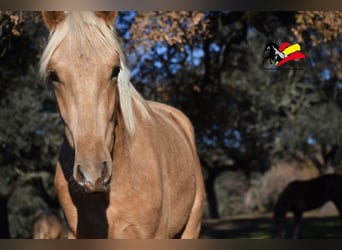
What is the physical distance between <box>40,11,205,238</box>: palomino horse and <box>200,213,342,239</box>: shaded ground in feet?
29.5

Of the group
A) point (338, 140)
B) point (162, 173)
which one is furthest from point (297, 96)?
point (162, 173)

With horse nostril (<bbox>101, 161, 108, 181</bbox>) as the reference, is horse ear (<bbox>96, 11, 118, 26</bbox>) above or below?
above

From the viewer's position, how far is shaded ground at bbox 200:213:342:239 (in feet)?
40.4

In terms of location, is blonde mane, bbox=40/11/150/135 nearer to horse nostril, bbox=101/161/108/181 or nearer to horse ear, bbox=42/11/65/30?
horse ear, bbox=42/11/65/30

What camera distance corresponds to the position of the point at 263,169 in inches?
688

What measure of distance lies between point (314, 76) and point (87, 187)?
11.5 m

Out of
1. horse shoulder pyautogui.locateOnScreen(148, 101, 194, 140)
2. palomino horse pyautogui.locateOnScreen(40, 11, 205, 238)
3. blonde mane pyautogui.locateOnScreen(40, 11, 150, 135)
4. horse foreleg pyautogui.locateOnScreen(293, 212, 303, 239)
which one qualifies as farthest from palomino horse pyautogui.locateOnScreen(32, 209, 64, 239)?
blonde mane pyautogui.locateOnScreen(40, 11, 150, 135)

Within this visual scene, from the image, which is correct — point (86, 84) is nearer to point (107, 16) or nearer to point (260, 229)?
point (107, 16)

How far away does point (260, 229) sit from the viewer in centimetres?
1409

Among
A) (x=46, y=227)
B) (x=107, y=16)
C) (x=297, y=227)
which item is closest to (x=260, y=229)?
(x=297, y=227)

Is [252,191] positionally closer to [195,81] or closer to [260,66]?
[260,66]

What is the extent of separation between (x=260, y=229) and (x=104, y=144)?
12040mm

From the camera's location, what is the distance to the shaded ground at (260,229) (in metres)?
12.3

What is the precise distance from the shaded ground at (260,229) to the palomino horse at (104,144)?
898 centimetres
